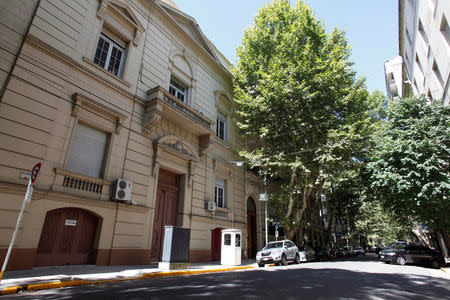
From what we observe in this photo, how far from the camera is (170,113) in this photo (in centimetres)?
1295

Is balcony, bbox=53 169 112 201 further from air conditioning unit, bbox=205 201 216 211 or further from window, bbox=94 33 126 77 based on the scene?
air conditioning unit, bbox=205 201 216 211

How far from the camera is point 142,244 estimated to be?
35.9 ft

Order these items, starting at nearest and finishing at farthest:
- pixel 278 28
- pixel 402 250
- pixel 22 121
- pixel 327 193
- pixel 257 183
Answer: pixel 22 121
pixel 402 250
pixel 278 28
pixel 257 183
pixel 327 193

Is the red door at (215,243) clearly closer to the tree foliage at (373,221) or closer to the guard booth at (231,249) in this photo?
the guard booth at (231,249)

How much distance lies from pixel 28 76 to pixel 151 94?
202 inches

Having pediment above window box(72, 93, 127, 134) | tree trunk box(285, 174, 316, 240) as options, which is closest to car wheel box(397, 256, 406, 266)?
tree trunk box(285, 174, 316, 240)

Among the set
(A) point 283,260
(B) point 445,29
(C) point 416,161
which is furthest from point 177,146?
(B) point 445,29

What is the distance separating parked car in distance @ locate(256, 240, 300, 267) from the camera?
1428 centimetres

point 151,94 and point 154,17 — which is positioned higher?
point 154,17

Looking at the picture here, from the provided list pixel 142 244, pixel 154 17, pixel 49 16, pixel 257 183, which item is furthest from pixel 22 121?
pixel 257 183

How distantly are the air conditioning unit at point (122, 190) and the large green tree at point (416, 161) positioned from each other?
14155mm

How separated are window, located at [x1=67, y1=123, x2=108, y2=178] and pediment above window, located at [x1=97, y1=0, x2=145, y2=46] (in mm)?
5230

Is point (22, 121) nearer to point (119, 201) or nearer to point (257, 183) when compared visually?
point (119, 201)

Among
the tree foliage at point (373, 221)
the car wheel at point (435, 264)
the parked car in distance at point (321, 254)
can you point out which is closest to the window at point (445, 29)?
the car wheel at point (435, 264)
